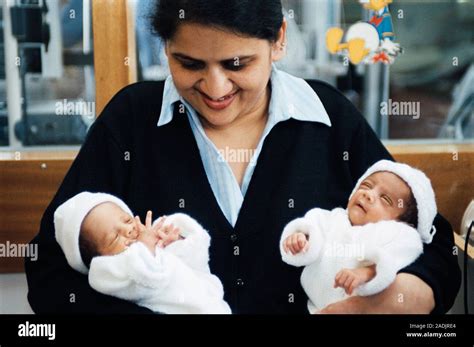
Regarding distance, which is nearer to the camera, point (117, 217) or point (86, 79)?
point (117, 217)

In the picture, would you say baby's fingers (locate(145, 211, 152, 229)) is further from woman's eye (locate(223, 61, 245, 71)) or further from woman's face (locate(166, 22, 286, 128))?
woman's eye (locate(223, 61, 245, 71))

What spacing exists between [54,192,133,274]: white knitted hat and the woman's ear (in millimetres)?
418

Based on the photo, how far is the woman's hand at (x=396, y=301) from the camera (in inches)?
49.0

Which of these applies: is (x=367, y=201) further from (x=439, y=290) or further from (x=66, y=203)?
(x=66, y=203)

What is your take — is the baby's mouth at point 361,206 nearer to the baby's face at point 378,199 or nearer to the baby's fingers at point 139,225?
the baby's face at point 378,199

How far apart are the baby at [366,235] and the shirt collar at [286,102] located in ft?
0.54

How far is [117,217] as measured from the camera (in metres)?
1.22

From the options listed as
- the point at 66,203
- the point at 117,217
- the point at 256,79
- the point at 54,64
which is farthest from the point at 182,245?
the point at 54,64

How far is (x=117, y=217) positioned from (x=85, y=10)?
433mm

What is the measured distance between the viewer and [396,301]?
1.27m

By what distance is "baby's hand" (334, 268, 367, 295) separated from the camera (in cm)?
122
